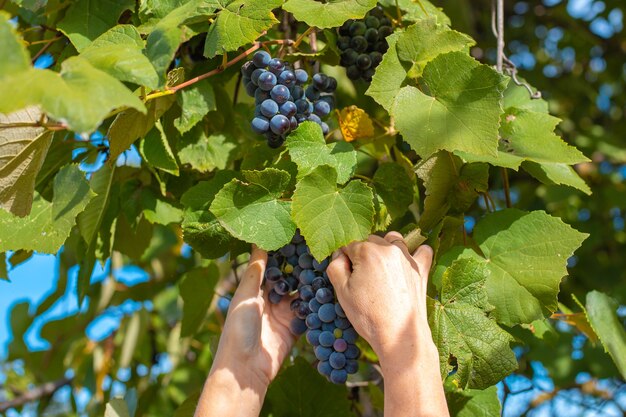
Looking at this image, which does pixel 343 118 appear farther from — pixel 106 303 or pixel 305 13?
pixel 106 303

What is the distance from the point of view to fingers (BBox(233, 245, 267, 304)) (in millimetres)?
1382

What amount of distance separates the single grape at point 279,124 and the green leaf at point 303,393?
560mm

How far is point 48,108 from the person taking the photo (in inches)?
34.7

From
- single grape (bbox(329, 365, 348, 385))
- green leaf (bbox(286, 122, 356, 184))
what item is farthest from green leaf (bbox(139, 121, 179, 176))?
single grape (bbox(329, 365, 348, 385))

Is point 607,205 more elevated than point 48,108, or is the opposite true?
point 48,108

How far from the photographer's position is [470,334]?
1254mm

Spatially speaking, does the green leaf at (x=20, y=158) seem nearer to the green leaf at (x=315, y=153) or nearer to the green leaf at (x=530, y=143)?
the green leaf at (x=315, y=153)

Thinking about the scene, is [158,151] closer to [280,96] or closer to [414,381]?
[280,96]

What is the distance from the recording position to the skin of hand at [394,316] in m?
1.15

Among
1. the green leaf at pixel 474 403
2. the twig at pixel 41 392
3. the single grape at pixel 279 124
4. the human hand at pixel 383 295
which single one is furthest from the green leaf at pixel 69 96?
the twig at pixel 41 392

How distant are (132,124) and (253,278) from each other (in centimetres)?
38

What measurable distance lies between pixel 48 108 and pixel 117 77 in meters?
0.20

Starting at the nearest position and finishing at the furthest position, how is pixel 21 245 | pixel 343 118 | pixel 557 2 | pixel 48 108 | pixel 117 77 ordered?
pixel 48 108 → pixel 117 77 → pixel 21 245 → pixel 343 118 → pixel 557 2

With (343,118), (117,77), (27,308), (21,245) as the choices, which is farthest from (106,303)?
(117,77)
